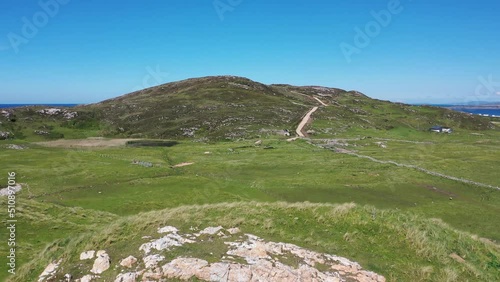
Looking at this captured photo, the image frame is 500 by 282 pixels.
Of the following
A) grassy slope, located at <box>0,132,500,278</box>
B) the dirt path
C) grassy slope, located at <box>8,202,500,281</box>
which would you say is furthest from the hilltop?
grassy slope, located at <box>8,202,500,281</box>

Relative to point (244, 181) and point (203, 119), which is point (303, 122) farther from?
point (244, 181)

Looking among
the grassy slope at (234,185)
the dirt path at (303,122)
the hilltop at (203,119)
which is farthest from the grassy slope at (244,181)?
the dirt path at (303,122)

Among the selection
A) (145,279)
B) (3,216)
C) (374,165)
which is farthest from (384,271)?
(374,165)

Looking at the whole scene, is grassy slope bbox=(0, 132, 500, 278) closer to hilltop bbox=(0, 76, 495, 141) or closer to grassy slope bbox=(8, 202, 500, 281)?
grassy slope bbox=(8, 202, 500, 281)

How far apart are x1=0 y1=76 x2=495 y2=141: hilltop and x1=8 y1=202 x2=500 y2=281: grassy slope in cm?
8404

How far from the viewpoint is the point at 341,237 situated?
67.9 ft

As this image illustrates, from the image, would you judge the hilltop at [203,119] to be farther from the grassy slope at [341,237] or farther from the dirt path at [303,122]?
the grassy slope at [341,237]

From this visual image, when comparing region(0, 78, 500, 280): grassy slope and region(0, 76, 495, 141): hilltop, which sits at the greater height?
region(0, 76, 495, 141): hilltop

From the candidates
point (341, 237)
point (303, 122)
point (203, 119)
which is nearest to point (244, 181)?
point (341, 237)

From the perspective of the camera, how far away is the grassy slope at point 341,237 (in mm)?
17297

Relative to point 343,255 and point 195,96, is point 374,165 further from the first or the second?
point 195,96

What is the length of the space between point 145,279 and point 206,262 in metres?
2.92

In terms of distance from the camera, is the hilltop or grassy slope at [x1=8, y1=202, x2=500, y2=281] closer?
grassy slope at [x1=8, y1=202, x2=500, y2=281]

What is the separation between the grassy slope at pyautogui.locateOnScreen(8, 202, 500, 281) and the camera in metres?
17.3
